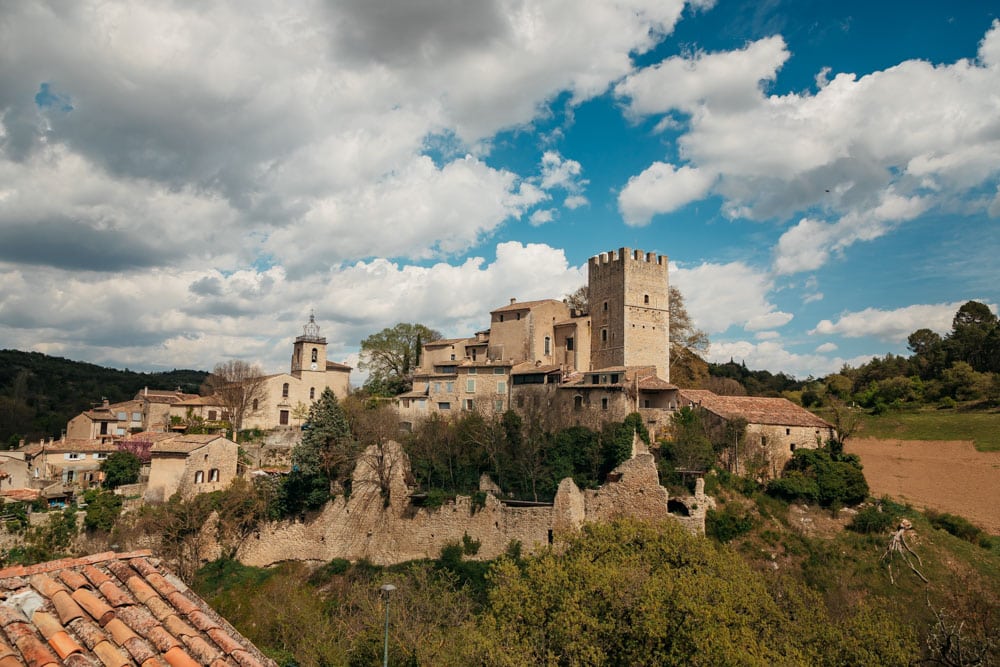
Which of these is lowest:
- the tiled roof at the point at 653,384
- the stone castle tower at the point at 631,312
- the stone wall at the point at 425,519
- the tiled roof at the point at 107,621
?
the stone wall at the point at 425,519

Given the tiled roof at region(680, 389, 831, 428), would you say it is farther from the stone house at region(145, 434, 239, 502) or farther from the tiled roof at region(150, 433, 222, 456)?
the tiled roof at region(150, 433, 222, 456)

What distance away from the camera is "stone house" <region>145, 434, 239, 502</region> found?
37.2 metres

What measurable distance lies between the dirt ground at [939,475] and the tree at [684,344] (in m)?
12.4

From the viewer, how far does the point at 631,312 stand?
43812 millimetres

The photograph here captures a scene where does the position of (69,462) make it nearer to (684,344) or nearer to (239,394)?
(239,394)

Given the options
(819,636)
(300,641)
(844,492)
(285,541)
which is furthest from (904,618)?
(285,541)

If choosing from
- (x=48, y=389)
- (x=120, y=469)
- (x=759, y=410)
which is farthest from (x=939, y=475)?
(x=48, y=389)

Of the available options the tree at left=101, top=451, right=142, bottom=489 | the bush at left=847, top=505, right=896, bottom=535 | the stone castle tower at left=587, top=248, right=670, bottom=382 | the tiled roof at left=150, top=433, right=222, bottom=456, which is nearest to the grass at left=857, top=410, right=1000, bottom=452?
the bush at left=847, top=505, right=896, bottom=535

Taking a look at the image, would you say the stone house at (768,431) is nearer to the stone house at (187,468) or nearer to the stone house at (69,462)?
the stone house at (187,468)

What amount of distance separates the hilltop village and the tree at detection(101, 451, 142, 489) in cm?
122

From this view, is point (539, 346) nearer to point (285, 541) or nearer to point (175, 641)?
point (285, 541)

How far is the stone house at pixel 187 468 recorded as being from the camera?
37.2 m

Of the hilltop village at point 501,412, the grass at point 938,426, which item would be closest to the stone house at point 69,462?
the hilltop village at point 501,412

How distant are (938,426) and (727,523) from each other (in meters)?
27.7
